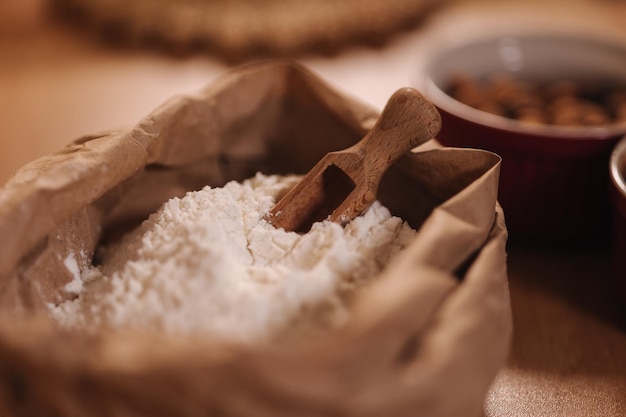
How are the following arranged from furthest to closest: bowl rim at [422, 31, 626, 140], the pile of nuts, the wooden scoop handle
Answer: the pile of nuts → bowl rim at [422, 31, 626, 140] → the wooden scoop handle

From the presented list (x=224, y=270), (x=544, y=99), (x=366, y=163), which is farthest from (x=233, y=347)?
(x=544, y=99)

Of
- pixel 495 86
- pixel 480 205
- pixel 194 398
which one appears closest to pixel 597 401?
pixel 480 205

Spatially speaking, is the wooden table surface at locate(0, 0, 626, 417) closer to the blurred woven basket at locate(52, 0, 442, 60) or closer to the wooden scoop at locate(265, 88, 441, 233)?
the blurred woven basket at locate(52, 0, 442, 60)

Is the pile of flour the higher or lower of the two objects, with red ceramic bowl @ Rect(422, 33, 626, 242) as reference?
higher

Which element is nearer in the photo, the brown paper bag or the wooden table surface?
the brown paper bag

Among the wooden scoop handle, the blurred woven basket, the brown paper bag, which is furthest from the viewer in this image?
the blurred woven basket

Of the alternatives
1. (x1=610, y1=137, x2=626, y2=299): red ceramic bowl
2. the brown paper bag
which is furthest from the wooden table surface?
the brown paper bag

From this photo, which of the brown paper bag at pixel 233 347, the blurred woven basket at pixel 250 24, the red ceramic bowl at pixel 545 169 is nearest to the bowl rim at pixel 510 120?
the red ceramic bowl at pixel 545 169
